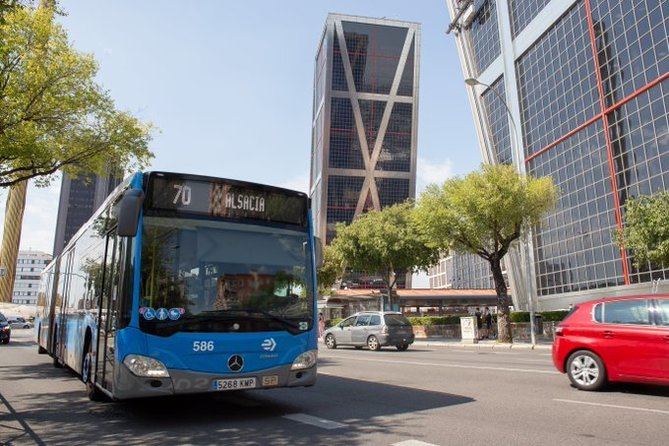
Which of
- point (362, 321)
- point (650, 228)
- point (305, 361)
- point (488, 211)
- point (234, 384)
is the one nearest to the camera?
point (234, 384)

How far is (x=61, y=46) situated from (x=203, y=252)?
13.3 meters

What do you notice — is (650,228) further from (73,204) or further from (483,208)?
(73,204)

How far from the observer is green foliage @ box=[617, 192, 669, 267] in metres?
23.1

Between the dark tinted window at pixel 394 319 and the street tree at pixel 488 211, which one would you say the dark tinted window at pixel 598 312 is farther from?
the street tree at pixel 488 211

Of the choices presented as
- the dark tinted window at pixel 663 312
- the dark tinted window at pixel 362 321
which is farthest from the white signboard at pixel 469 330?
the dark tinted window at pixel 663 312

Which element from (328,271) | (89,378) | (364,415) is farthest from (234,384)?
(328,271)

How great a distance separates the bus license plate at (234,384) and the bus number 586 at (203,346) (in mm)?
378

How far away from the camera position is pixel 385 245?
38406mm

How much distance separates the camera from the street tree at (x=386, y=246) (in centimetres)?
3856

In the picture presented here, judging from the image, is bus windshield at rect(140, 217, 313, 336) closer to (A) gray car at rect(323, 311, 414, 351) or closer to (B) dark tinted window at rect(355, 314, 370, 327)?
(A) gray car at rect(323, 311, 414, 351)

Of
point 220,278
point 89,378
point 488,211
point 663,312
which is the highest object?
point 488,211

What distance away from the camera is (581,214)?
39.7 metres

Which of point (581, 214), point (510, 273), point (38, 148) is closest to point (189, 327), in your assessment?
point (38, 148)

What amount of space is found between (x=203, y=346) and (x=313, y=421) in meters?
1.63
